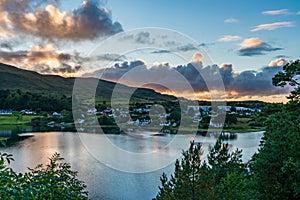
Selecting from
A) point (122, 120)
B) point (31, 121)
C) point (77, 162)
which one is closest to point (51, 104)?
point (31, 121)

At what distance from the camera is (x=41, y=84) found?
16588 cm

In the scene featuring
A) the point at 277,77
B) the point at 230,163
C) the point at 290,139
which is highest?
the point at 277,77

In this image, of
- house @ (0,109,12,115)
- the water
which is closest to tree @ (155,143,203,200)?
the water

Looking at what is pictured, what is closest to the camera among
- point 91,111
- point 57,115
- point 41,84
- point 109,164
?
point 109,164

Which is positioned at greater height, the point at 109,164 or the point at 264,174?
the point at 264,174

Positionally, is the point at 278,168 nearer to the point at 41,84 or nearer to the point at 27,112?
the point at 27,112

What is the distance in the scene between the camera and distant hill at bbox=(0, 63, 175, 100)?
148000 millimetres

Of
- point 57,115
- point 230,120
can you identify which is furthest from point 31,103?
point 230,120

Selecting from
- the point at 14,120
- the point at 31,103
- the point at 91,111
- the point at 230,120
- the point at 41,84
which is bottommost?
the point at 230,120

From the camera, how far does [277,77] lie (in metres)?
12.5

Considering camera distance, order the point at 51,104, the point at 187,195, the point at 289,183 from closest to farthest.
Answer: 1. the point at 187,195
2. the point at 289,183
3. the point at 51,104

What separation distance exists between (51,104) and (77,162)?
214 feet

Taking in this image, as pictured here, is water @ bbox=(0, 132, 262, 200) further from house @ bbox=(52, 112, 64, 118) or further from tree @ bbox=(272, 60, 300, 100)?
house @ bbox=(52, 112, 64, 118)

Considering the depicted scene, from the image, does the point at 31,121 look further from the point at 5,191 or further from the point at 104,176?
the point at 5,191
